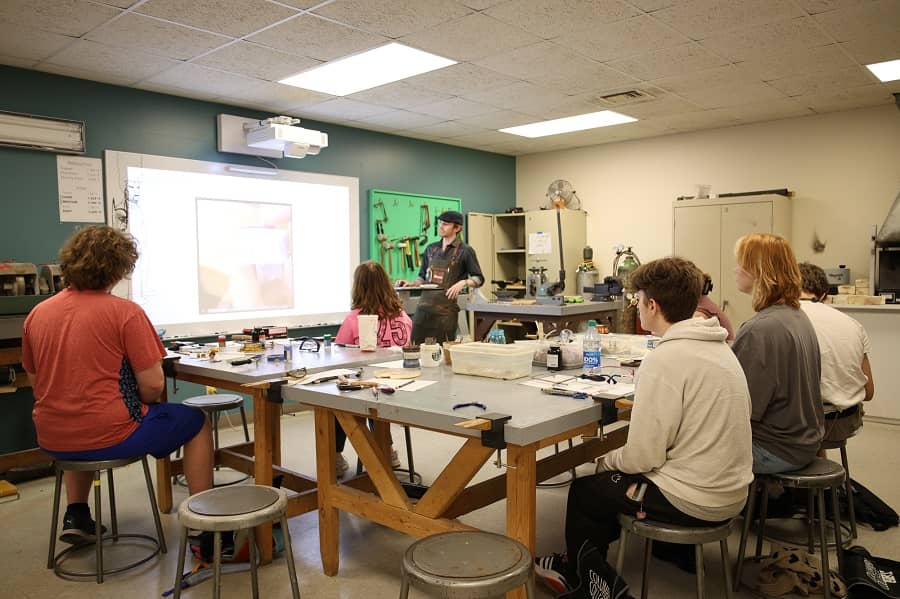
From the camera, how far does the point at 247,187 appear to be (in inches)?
216

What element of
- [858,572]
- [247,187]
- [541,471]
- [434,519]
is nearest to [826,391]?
[858,572]

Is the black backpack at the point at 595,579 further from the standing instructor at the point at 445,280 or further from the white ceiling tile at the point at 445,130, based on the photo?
the white ceiling tile at the point at 445,130

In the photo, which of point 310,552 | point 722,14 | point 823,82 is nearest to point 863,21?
point 722,14

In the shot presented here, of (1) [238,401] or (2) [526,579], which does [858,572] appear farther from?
(1) [238,401]

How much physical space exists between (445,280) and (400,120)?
165 centimetres

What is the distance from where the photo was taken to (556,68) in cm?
439

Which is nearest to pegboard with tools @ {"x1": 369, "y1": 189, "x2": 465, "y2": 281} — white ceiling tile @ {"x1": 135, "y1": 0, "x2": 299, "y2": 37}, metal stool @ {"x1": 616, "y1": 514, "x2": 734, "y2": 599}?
white ceiling tile @ {"x1": 135, "y1": 0, "x2": 299, "y2": 37}

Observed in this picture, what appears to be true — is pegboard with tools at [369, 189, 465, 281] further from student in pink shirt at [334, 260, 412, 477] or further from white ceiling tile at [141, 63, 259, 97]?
student in pink shirt at [334, 260, 412, 477]

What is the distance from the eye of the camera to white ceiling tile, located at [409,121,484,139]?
6.17 meters

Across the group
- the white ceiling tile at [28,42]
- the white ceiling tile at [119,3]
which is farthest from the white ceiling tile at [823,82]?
the white ceiling tile at [28,42]

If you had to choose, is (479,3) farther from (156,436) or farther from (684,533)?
(684,533)

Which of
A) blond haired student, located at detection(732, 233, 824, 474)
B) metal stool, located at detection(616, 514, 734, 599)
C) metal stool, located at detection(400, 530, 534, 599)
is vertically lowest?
metal stool, located at detection(616, 514, 734, 599)

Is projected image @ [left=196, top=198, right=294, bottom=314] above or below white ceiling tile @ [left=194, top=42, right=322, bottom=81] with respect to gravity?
below

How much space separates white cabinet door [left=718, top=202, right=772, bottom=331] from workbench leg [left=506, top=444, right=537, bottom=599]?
4495 mm
